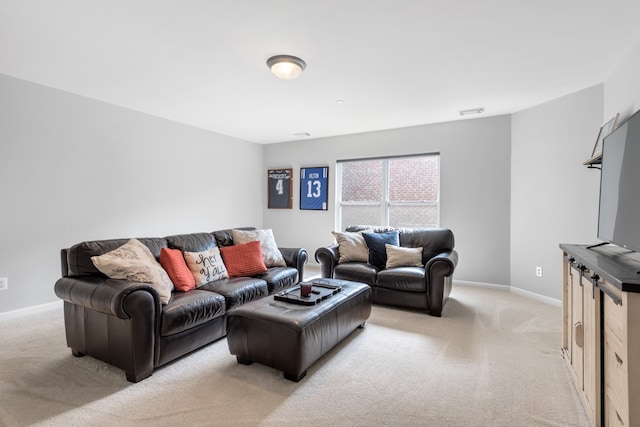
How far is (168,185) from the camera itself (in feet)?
15.3

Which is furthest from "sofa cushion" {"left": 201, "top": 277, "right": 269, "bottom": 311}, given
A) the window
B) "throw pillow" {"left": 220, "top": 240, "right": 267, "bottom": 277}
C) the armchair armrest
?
the window

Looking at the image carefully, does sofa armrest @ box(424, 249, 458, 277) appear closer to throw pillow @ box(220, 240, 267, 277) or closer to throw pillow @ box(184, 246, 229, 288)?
throw pillow @ box(220, 240, 267, 277)

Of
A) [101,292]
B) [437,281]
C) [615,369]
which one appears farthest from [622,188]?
[101,292]

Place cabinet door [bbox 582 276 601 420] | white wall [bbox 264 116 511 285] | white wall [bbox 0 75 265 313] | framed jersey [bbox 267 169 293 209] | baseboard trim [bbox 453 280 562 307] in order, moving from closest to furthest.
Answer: cabinet door [bbox 582 276 601 420], white wall [bbox 0 75 265 313], baseboard trim [bbox 453 280 562 307], white wall [bbox 264 116 511 285], framed jersey [bbox 267 169 293 209]

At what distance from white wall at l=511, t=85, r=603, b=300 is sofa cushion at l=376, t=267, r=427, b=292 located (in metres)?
1.60

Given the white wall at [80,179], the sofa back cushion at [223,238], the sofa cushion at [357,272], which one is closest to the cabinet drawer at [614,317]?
the sofa cushion at [357,272]

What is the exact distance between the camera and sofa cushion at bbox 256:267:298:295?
10.6 ft

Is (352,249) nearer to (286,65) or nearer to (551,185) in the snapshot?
(286,65)

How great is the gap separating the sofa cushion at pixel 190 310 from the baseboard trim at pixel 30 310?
205 centimetres

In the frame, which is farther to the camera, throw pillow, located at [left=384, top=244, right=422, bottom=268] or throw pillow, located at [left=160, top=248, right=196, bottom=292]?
throw pillow, located at [left=384, top=244, right=422, bottom=268]

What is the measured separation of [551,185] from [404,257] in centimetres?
196

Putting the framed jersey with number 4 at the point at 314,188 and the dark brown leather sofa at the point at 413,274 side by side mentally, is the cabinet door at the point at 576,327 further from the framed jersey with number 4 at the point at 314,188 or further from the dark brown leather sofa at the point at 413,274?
the framed jersey with number 4 at the point at 314,188

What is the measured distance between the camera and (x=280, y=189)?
6.27 m

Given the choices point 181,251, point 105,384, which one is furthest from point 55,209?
point 105,384
